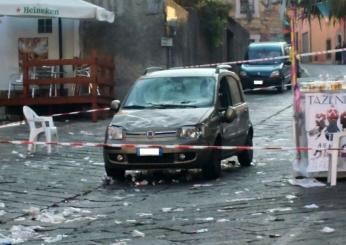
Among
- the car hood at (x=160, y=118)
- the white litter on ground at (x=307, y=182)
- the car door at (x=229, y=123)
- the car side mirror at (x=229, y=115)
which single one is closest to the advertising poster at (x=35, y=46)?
the car door at (x=229, y=123)

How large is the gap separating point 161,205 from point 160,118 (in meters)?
2.01

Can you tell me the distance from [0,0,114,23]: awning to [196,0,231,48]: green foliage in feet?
28.7

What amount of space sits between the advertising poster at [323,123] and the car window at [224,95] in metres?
1.97

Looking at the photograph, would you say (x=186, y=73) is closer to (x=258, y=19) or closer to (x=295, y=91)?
(x=295, y=91)

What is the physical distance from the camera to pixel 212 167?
35.5ft

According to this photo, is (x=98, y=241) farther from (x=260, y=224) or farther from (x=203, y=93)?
(x=203, y=93)

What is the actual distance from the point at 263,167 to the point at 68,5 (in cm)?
897

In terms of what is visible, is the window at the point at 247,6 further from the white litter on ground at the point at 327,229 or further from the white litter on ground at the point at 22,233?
the white litter on ground at the point at 327,229

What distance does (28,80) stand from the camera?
1958 cm

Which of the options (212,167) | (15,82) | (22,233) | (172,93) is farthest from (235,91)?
(15,82)

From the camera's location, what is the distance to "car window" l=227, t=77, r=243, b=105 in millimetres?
12445

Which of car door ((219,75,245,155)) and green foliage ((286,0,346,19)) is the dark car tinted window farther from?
green foliage ((286,0,346,19))

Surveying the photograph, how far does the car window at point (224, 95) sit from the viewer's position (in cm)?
1183

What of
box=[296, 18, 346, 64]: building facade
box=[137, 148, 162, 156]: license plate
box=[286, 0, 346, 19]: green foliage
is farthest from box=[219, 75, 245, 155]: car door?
box=[296, 18, 346, 64]: building facade
